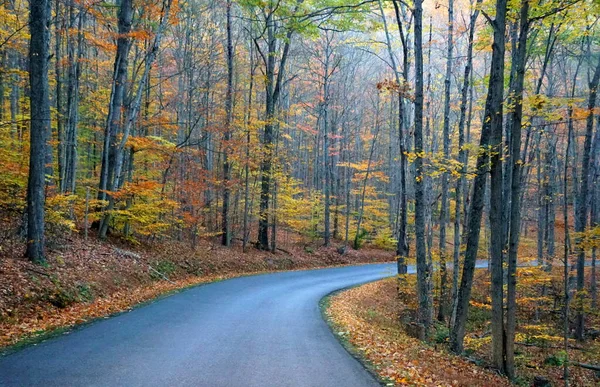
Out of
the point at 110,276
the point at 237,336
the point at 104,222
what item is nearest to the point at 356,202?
the point at 104,222

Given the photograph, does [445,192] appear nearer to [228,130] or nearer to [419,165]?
[419,165]

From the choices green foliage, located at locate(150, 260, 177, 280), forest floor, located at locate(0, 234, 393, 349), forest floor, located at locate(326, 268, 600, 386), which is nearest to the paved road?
forest floor, located at locate(326, 268, 600, 386)

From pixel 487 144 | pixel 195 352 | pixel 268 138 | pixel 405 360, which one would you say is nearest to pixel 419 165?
pixel 487 144

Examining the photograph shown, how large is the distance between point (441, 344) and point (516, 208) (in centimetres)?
485

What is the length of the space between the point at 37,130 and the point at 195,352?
23.9 ft

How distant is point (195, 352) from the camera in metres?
6.61

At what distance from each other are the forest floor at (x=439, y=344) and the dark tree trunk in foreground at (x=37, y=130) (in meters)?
7.60

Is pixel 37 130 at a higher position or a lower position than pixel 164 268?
higher

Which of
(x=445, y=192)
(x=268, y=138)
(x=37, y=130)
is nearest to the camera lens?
(x=37, y=130)

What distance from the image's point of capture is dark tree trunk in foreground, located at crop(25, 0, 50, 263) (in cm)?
1012

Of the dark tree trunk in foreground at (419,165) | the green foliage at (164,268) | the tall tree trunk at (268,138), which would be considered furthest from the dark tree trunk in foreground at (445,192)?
the green foliage at (164,268)

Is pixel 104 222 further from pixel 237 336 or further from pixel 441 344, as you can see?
pixel 441 344

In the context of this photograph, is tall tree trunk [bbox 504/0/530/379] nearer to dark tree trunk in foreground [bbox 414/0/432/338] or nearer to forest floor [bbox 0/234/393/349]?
dark tree trunk in foreground [bbox 414/0/432/338]

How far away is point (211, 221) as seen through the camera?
24.5 m
